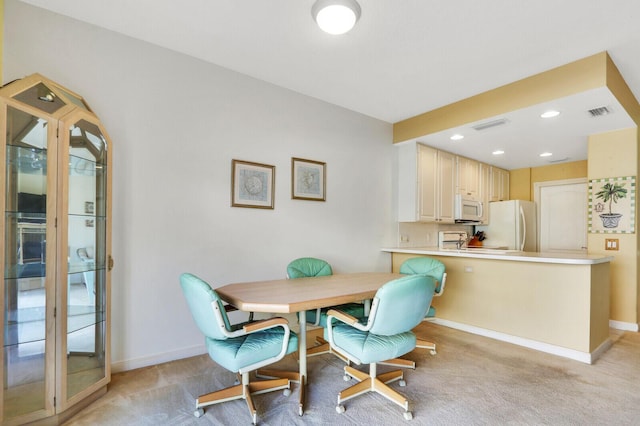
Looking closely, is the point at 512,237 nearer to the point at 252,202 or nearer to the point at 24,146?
the point at 252,202

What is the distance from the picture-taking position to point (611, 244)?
370cm

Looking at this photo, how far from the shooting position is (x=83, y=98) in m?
2.27

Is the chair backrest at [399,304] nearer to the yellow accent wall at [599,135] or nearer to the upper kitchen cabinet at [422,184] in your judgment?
the yellow accent wall at [599,135]

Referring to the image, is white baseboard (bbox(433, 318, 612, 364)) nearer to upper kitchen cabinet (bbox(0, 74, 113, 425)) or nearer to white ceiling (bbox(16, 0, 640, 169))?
white ceiling (bbox(16, 0, 640, 169))

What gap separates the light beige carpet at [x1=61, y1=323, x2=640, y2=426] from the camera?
6.14ft

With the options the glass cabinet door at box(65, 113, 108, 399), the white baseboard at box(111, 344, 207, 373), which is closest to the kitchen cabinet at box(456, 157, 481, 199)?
the white baseboard at box(111, 344, 207, 373)

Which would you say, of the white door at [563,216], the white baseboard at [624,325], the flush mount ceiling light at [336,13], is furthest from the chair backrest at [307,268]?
the white door at [563,216]

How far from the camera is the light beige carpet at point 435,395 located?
187 centimetres

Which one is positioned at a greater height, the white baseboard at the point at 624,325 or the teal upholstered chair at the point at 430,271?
the teal upholstered chair at the point at 430,271

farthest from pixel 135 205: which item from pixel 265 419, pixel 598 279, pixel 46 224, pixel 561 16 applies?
pixel 598 279

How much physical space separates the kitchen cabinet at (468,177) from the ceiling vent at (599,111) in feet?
6.14

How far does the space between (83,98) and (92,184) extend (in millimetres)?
674

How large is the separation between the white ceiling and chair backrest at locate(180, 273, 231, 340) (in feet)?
6.05

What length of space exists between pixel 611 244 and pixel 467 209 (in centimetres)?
170
